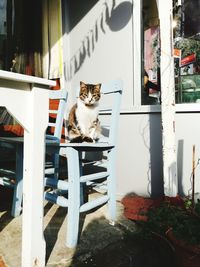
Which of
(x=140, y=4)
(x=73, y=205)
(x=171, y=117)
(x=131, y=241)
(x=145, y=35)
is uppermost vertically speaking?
(x=140, y=4)

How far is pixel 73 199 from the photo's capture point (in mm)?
1843

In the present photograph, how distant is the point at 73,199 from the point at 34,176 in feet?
1.71

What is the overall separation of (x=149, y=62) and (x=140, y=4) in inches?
25.2

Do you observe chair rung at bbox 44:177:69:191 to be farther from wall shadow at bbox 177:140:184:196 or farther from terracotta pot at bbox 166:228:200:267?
wall shadow at bbox 177:140:184:196

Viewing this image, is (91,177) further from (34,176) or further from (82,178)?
(34,176)

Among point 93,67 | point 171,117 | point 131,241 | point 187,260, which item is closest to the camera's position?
point 187,260

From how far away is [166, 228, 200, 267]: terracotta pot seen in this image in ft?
4.61

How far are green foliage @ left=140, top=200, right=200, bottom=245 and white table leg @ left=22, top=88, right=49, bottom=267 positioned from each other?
0.81m

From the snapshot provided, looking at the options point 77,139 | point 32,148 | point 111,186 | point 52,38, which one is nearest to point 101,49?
point 52,38

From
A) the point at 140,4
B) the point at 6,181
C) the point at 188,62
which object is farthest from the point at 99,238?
the point at 140,4

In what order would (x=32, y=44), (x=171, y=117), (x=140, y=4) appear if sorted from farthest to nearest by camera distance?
(x=32, y=44) < (x=140, y=4) < (x=171, y=117)

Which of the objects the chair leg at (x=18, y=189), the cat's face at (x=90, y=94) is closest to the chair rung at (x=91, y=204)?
the chair leg at (x=18, y=189)

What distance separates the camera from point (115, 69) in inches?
124

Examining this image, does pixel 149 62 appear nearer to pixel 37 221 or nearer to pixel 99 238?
pixel 99 238
